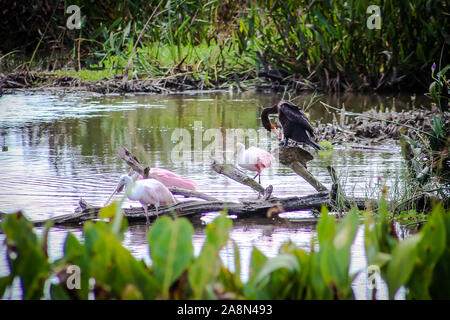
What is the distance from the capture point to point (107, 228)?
1.52m

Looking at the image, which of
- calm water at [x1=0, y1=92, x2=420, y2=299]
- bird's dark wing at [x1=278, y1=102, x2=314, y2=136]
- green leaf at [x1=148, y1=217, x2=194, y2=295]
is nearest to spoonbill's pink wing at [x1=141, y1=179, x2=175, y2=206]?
calm water at [x1=0, y1=92, x2=420, y2=299]

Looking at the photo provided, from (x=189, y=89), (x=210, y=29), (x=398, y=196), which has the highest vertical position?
(x=210, y=29)

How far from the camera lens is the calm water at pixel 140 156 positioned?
4.18m

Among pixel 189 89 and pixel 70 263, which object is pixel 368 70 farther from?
pixel 70 263

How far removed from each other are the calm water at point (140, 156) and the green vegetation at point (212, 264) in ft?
2.78

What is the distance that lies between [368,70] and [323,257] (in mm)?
10130

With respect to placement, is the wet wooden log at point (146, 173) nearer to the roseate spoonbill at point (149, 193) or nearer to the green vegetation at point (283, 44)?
the roseate spoonbill at point (149, 193)

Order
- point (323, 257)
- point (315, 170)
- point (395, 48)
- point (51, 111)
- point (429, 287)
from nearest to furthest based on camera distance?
point (323, 257) → point (429, 287) → point (315, 170) → point (51, 111) → point (395, 48)

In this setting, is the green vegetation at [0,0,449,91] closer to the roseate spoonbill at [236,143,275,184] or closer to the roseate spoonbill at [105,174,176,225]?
the roseate spoonbill at [236,143,275,184]

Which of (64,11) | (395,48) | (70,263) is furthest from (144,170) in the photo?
(64,11)

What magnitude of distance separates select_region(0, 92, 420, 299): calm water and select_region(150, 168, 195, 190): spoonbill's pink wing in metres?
0.34

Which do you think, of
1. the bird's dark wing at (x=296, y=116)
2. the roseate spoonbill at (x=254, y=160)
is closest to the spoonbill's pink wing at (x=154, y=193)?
the roseate spoonbill at (x=254, y=160)

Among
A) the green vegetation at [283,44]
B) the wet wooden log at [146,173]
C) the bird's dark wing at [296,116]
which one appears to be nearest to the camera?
the wet wooden log at [146,173]

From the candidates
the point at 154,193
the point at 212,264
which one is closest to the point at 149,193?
the point at 154,193
